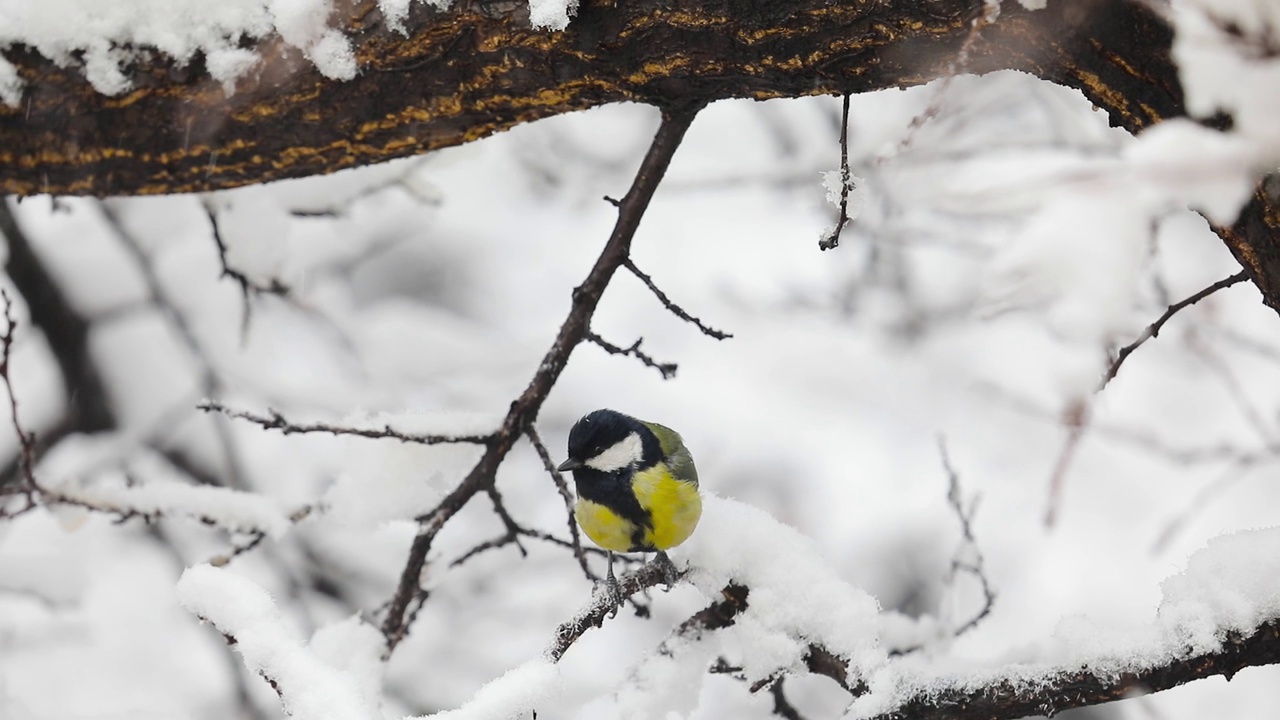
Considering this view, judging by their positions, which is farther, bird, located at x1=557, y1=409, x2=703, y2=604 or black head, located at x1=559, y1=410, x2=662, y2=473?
black head, located at x1=559, y1=410, x2=662, y2=473

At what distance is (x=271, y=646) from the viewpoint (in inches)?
64.6

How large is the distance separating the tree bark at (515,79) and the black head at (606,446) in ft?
2.99

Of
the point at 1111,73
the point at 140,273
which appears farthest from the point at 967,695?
the point at 140,273

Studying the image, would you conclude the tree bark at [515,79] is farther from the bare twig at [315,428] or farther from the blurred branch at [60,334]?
the blurred branch at [60,334]

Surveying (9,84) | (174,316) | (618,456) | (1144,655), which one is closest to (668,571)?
(618,456)

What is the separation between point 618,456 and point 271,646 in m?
1.31

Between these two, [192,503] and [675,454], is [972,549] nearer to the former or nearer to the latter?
[675,454]

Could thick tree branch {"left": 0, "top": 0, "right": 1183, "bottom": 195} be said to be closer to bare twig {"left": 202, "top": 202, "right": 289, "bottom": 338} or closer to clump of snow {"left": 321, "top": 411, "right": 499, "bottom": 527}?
bare twig {"left": 202, "top": 202, "right": 289, "bottom": 338}

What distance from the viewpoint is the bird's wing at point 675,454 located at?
2789 millimetres

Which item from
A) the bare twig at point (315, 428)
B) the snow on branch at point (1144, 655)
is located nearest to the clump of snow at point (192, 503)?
the bare twig at point (315, 428)

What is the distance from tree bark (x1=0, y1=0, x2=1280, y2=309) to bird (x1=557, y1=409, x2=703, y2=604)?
3.11 ft

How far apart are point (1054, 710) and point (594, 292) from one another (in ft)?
4.18

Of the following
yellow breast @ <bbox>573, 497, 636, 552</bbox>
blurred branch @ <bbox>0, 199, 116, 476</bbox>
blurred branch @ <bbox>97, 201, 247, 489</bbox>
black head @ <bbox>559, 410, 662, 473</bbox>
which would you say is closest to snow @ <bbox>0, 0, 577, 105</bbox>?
black head @ <bbox>559, 410, 662, 473</bbox>

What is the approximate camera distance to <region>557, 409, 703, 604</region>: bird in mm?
2529
